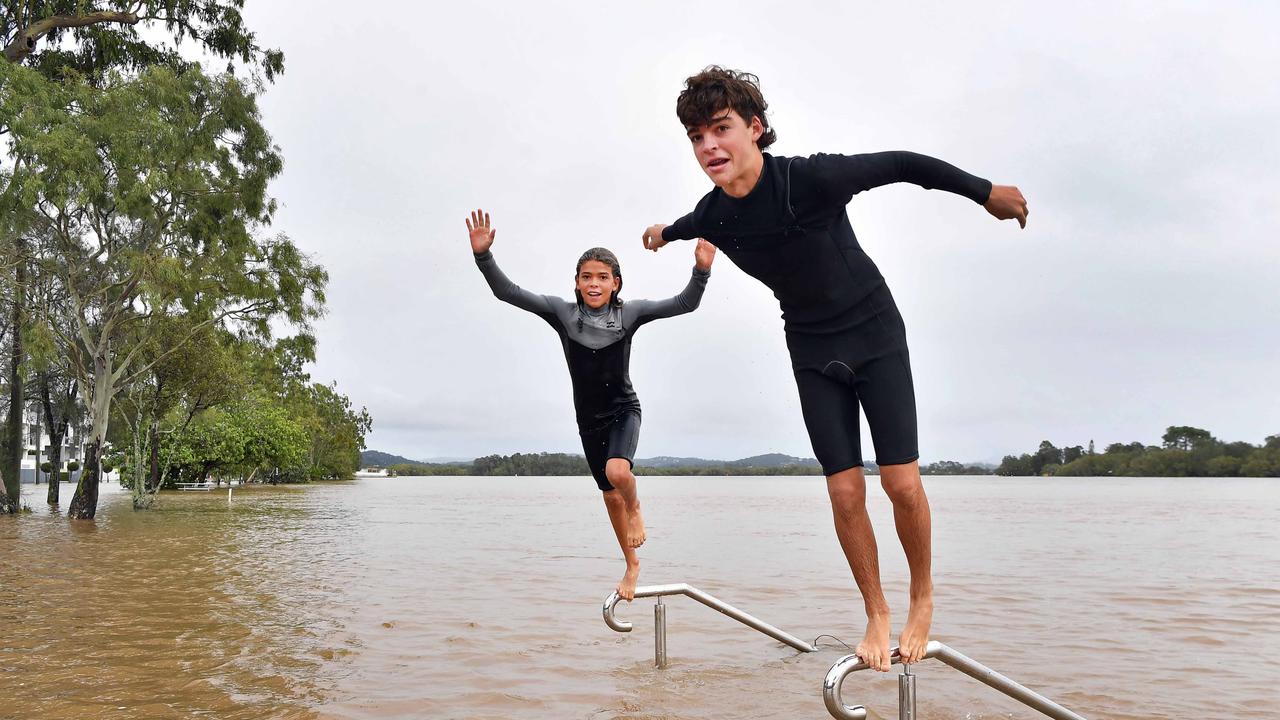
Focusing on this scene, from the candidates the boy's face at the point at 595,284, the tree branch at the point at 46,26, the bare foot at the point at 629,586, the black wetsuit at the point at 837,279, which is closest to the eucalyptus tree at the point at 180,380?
the tree branch at the point at 46,26

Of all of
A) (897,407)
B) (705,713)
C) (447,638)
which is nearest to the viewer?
(897,407)

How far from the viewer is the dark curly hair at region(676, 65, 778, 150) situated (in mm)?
3684

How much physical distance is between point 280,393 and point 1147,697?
237ft

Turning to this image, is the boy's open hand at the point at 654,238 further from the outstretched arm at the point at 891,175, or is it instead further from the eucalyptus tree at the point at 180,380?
the eucalyptus tree at the point at 180,380

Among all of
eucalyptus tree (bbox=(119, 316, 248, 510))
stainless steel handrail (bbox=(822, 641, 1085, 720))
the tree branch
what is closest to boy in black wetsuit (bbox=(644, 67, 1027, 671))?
stainless steel handrail (bbox=(822, 641, 1085, 720))

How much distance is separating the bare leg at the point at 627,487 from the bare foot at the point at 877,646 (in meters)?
2.13

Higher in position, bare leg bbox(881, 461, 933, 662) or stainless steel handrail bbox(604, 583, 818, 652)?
bare leg bbox(881, 461, 933, 662)

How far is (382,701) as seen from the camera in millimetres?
6402

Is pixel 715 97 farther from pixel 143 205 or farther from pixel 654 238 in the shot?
pixel 143 205

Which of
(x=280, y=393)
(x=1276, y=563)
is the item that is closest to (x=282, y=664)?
(x=1276, y=563)

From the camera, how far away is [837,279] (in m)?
3.72

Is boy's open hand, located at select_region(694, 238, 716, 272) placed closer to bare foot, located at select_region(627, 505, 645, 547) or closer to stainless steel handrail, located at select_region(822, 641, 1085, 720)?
bare foot, located at select_region(627, 505, 645, 547)

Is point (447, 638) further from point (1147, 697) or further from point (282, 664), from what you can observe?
point (1147, 697)

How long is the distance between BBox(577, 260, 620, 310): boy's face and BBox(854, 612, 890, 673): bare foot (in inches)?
106
